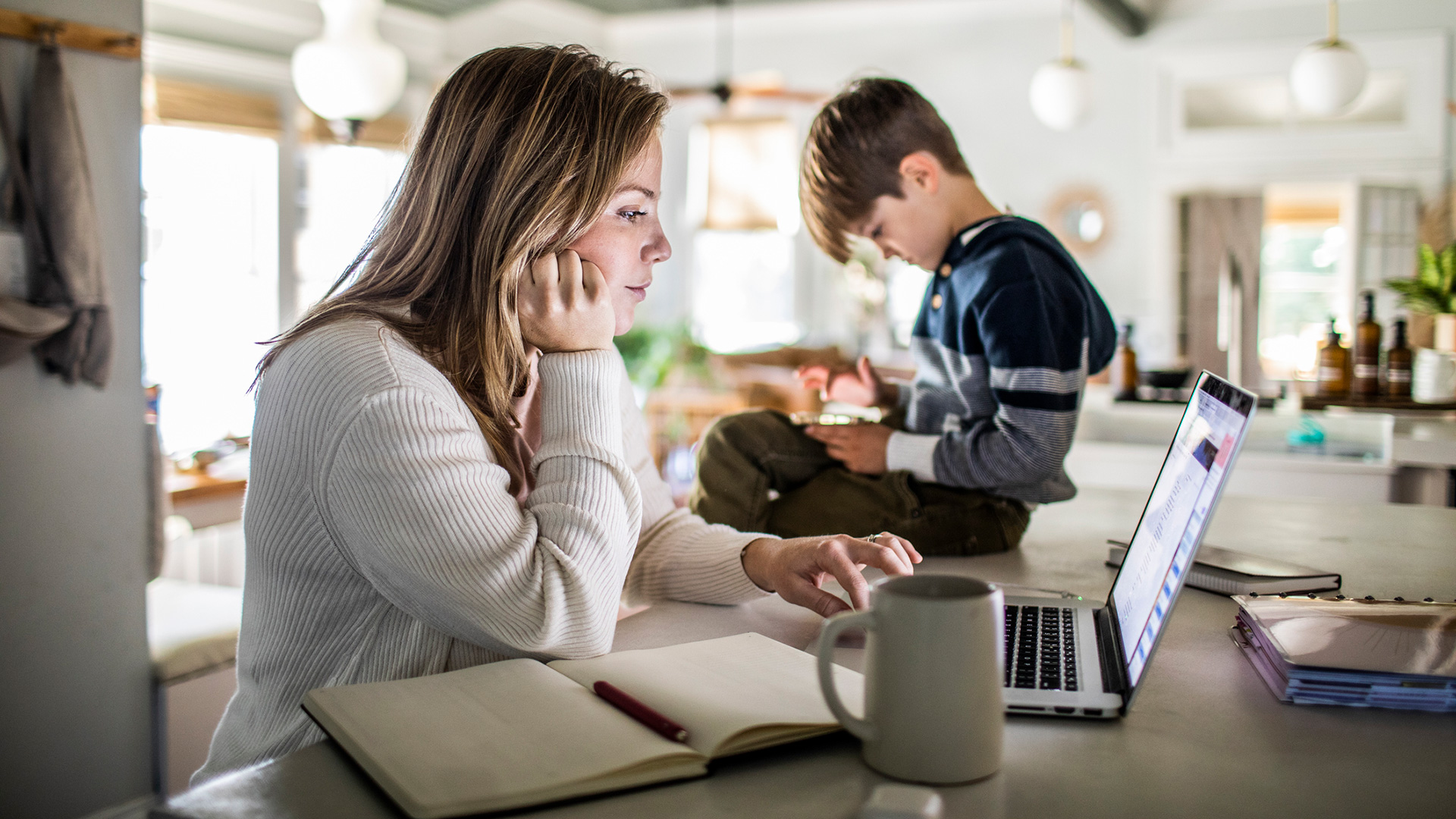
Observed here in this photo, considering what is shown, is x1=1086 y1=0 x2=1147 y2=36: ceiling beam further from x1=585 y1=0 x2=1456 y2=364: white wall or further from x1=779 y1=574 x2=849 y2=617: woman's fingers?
x1=779 y1=574 x2=849 y2=617: woman's fingers

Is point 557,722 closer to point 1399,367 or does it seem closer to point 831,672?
point 831,672

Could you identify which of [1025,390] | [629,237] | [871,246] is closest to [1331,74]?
[871,246]

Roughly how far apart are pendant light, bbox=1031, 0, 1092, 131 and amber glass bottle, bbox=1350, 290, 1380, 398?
1.73 meters

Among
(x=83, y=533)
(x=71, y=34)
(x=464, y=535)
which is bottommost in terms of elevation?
(x=83, y=533)

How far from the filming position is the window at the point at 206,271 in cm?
482

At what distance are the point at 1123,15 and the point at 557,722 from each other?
611 centimetres

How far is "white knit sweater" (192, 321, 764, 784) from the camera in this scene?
34.8 inches

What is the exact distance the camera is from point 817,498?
1510 mm

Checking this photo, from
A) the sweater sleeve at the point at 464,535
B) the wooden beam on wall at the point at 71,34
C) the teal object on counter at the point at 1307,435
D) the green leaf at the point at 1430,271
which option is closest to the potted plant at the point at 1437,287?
the green leaf at the point at 1430,271

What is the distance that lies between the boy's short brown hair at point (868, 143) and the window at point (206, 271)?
3852 millimetres

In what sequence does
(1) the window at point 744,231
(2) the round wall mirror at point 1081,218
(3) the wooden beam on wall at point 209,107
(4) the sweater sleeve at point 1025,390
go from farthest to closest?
(1) the window at point 744,231
(2) the round wall mirror at point 1081,218
(3) the wooden beam on wall at point 209,107
(4) the sweater sleeve at point 1025,390

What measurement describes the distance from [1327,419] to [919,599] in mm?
3096

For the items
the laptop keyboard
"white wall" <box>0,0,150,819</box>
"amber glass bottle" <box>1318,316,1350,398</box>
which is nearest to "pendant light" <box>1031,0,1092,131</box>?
"amber glass bottle" <box>1318,316,1350,398</box>

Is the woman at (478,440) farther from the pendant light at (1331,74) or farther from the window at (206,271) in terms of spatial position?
the window at (206,271)
